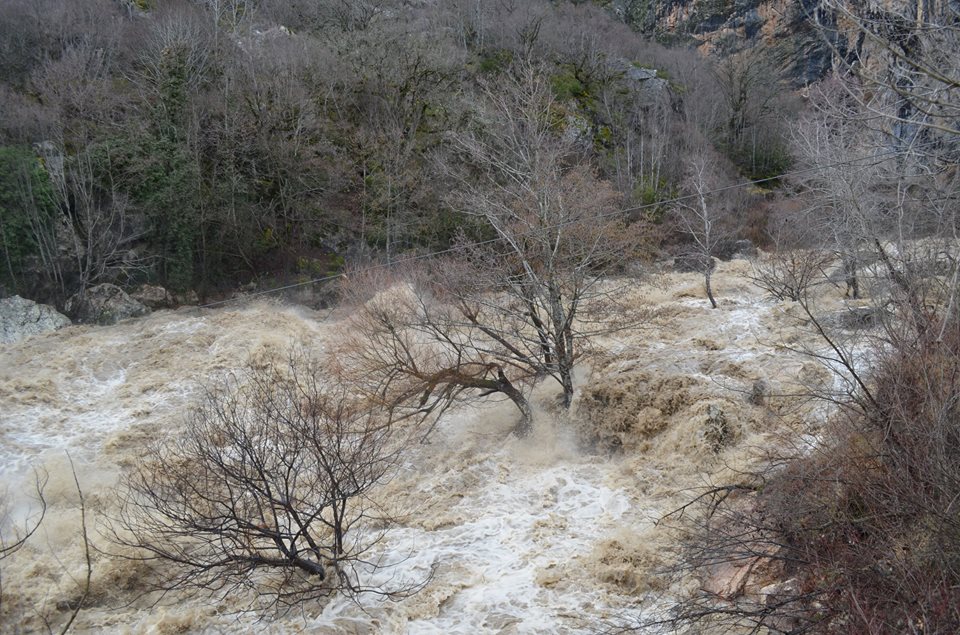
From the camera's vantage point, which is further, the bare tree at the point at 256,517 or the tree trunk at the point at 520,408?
the tree trunk at the point at 520,408

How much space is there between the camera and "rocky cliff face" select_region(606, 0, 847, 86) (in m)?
46.9

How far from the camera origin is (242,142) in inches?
1059

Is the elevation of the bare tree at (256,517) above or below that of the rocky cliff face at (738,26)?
below

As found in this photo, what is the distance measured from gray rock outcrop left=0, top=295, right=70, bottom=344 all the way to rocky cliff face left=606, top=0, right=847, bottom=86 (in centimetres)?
4274

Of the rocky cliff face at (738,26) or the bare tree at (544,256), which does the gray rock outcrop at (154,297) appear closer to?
the bare tree at (544,256)

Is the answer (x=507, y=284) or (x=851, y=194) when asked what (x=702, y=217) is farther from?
(x=507, y=284)

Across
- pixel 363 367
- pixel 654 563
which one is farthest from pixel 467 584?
pixel 363 367

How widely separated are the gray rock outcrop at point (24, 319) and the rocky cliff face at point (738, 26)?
42.7m

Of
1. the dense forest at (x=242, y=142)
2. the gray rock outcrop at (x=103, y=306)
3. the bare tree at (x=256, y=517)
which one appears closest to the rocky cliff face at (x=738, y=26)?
the dense forest at (x=242, y=142)

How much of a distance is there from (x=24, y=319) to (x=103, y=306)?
7.11ft

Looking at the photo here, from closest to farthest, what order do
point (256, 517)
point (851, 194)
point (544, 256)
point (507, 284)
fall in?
1. point (256, 517)
2. point (507, 284)
3. point (544, 256)
4. point (851, 194)

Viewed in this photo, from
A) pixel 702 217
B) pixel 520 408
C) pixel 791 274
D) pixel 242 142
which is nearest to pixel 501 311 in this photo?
pixel 520 408

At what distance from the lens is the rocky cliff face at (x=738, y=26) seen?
154 ft

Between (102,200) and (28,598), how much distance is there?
17.6 metres
